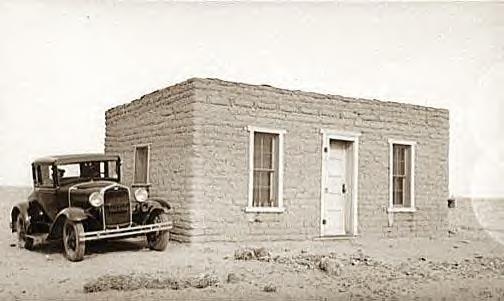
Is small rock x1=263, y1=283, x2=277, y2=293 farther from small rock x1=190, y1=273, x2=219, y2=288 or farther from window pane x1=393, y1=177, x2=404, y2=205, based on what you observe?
window pane x1=393, y1=177, x2=404, y2=205

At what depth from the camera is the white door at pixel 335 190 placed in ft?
40.4

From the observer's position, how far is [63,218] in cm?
927

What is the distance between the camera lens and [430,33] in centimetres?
853

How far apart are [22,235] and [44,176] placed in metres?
1.13

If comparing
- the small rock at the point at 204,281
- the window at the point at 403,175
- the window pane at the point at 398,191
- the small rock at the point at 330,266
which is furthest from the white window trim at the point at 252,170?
the small rock at the point at 204,281

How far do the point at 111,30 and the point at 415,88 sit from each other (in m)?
5.03

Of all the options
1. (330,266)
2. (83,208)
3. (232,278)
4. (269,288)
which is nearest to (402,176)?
(330,266)

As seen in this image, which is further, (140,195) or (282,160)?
(282,160)

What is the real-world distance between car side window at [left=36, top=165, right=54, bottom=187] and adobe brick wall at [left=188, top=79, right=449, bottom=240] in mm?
2272

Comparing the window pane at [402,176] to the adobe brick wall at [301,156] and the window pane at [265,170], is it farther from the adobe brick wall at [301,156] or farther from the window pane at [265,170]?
the window pane at [265,170]

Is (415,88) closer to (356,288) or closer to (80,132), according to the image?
(356,288)

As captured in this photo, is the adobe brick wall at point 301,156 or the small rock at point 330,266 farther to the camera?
the adobe brick wall at point 301,156

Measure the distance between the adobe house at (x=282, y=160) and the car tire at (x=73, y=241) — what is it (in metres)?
2.12

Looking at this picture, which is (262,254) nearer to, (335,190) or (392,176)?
(335,190)
